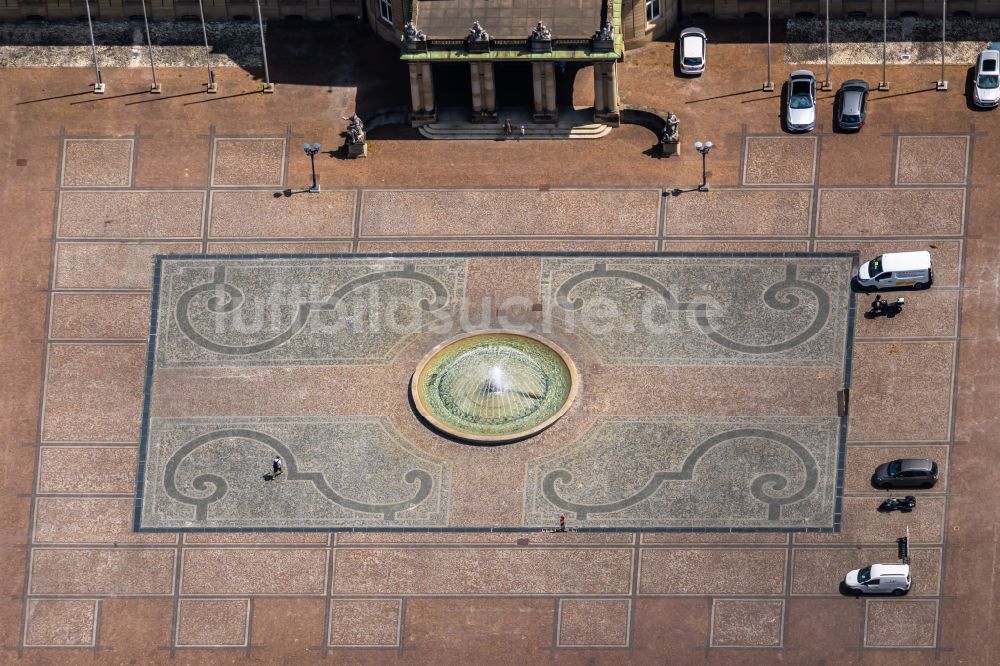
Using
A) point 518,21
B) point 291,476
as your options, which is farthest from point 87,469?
point 518,21

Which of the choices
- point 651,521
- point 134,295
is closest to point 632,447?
point 651,521

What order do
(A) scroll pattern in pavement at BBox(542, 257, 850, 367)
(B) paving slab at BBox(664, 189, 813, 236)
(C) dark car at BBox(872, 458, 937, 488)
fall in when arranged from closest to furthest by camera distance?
1. (C) dark car at BBox(872, 458, 937, 488)
2. (A) scroll pattern in pavement at BBox(542, 257, 850, 367)
3. (B) paving slab at BBox(664, 189, 813, 236)

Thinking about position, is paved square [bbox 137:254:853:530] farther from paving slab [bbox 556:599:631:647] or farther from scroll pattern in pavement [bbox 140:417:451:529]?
paving slab [bbox 556:599:631:647]

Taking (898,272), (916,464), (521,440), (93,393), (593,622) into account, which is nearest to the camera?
(593,622)

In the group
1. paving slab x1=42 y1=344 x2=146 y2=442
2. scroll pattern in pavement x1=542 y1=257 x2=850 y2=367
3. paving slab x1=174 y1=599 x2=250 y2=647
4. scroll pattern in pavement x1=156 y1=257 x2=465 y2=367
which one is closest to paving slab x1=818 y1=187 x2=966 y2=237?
scroll pattern in pavement x1=542 y1=257 x2=850 y2=367

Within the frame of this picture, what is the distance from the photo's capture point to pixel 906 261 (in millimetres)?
192750

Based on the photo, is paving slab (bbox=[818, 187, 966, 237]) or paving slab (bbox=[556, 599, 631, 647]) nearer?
paving slab (bbox=[556, 599, 631, 647])

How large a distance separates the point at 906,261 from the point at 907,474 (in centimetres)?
1581

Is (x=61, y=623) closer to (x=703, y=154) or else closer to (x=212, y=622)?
(x=212, y=622)

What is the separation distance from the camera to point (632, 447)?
189125 millimetres

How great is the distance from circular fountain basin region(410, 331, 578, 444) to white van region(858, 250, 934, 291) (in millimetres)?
21239

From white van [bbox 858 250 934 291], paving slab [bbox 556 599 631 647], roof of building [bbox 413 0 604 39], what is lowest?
paving slab [bbox 556 599 631 647]

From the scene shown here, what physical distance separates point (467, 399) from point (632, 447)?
38.5ft

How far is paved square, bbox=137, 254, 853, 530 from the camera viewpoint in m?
188
